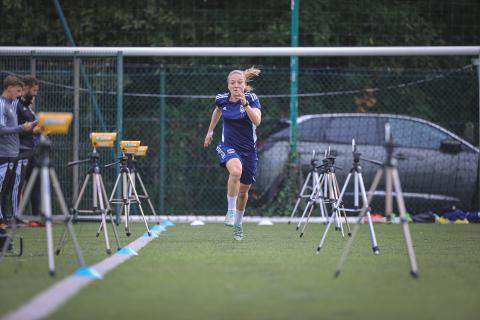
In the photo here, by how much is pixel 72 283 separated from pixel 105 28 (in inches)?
527

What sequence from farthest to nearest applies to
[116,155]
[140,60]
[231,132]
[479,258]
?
[140,60] < [116,155] < [231,132] < [479,258]

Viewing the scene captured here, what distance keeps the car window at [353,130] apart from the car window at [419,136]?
0.35 metres

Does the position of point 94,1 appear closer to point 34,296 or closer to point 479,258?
point 479,258

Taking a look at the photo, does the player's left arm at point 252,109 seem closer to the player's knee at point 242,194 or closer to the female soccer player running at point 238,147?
the female soccer player running at point 238,147

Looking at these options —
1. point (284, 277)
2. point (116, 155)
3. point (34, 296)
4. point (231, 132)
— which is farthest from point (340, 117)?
point (34, 296)

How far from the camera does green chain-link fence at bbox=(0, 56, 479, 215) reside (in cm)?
1734

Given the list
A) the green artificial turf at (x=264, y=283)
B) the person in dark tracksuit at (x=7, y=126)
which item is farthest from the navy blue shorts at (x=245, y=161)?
the person in dark tracksuit at (x=7, y=126)

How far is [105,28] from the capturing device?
19.6 m

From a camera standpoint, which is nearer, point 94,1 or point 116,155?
point 116,155

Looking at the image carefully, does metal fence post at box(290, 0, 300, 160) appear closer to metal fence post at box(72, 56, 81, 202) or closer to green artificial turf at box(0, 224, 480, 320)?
metal fence post at box(72, 56, 81, 202)

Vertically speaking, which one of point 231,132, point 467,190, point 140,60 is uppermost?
point 140,60

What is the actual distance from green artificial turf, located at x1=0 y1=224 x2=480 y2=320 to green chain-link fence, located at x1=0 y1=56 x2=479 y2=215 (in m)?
6.27

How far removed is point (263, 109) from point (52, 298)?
12.1 meters

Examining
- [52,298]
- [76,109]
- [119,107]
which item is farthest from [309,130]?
[52,298]
